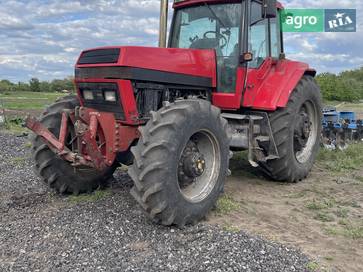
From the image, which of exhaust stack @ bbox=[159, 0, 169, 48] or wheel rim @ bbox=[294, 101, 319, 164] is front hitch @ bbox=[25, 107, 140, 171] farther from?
wheel rim @ bbox=[294, 101, 319, 164]

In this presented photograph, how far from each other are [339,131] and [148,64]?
20.2ft

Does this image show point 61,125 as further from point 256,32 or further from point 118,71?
point 256,32

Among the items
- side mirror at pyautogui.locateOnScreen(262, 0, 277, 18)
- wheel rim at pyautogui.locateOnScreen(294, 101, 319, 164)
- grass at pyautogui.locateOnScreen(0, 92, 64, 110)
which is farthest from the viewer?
grass at pyautogui.locateOnScreen(0, 92, 64, 110)

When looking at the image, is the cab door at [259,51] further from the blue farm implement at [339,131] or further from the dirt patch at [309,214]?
the blue farm implement at [339,131]

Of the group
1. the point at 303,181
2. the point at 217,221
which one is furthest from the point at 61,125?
the point at 303,181

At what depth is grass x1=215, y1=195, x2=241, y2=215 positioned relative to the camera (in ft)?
17.4

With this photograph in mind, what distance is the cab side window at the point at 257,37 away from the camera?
651 cm

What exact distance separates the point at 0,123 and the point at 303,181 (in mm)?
11684

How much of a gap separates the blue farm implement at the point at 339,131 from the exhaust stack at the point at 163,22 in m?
4.42

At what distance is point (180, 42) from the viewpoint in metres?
6.89

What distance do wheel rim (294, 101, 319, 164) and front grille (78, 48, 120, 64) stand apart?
10.4ft

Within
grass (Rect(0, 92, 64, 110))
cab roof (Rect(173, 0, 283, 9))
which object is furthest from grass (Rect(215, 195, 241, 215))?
grass (Rect(0, 92, 64, 110))

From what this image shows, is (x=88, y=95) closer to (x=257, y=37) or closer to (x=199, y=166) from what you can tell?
(x=199, y=166)

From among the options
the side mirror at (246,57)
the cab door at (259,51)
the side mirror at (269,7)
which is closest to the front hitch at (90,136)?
the side mirror at (246,57)
